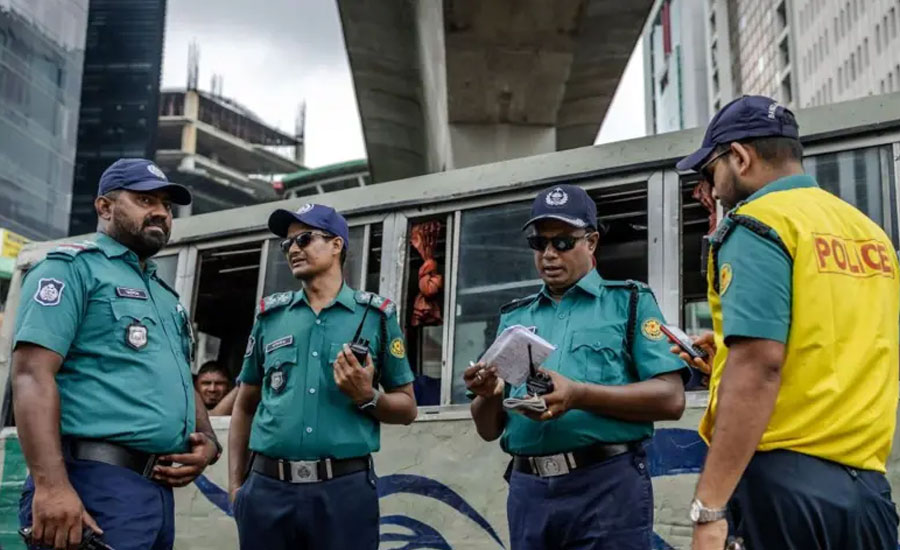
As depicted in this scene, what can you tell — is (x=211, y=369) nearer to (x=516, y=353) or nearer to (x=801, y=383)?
(x=516, y=353)

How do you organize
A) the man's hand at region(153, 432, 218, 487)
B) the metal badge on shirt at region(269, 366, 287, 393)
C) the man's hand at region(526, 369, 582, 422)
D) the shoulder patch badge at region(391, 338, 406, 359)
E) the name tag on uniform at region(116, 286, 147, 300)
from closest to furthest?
the man's hand at region(526, 369, 582, 422) < the man's hand at region(153, 432, 218, 487) < the name tag on uniform at region(116, 286, 147, 300) < the metal badge on shirt at region(269, 366, 287, 393) < the shoulder patch badge at region(391, 338, 406, 359)

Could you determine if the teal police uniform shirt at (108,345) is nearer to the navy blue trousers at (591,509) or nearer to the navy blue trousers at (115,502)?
the navy blue trousers at (115,502)

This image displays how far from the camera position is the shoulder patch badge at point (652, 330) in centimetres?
332

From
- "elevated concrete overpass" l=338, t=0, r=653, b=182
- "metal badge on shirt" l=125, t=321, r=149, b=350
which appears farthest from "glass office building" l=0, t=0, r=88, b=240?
"metal badge on shirt" l=125, t=321, r=149, b=350

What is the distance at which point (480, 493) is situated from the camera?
17.1ft

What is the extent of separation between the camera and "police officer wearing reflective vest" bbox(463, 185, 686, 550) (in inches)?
120

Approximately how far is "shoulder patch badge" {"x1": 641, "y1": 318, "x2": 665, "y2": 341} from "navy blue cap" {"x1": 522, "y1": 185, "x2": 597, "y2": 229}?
0.44 meters

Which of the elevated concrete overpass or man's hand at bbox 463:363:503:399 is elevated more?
the elevated concrete overpass

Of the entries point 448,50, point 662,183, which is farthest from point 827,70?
point 662,183

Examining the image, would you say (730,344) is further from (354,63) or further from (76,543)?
(354,63)

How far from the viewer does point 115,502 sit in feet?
9.98

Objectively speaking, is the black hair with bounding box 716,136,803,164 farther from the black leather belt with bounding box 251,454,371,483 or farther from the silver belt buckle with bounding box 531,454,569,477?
the black leather belt with bounding box 251,454,371,483

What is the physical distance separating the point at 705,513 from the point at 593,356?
1251 mm

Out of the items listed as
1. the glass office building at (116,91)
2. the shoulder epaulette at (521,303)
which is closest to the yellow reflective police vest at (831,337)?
the shoulder epaulette at (521,303)
